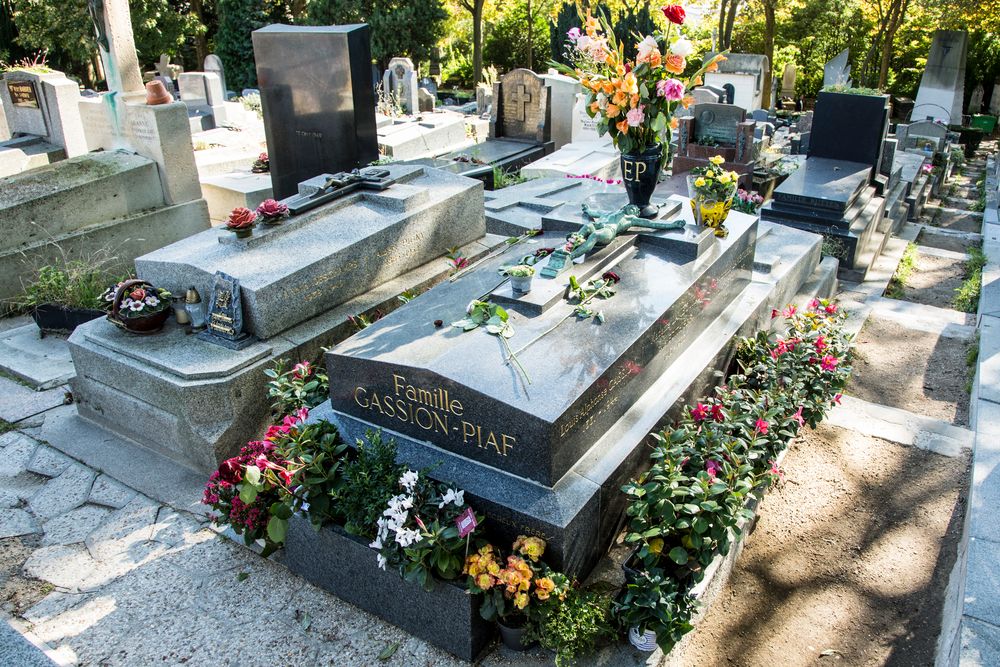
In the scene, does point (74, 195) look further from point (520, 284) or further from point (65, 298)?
point (520, 284)

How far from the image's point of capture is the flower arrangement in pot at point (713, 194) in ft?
17.7

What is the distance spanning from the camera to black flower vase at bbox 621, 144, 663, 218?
5.34 m

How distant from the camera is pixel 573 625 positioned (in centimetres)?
333

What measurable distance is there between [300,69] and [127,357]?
413cm

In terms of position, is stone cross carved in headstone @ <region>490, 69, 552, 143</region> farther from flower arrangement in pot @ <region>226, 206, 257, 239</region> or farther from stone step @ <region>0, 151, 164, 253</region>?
flower arrangement in pot @ <region>226, 206, 257, 239</region>

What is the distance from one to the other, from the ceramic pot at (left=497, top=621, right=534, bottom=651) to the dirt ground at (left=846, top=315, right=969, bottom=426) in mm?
4168

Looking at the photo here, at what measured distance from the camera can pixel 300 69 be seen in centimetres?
798

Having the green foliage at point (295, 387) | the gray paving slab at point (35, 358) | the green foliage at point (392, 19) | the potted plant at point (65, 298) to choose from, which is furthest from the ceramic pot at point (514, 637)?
the green foliage at point (392, 19)

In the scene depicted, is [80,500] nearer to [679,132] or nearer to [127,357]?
[127,357]

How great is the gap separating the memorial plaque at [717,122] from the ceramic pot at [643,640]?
9518mm

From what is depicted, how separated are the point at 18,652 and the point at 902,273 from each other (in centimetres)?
941

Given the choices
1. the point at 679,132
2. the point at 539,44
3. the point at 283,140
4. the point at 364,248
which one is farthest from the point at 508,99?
the point at 539,44

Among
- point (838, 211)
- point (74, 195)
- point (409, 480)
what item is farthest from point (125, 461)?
point (838, 211)

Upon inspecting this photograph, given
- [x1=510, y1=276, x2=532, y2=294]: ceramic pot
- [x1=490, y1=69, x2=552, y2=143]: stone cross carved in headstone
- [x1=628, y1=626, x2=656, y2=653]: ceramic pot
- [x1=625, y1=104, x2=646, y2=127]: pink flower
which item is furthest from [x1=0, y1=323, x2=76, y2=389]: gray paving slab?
[x1=490, y1=69, x2=552, y2=143]: stone cross carved in headstone
